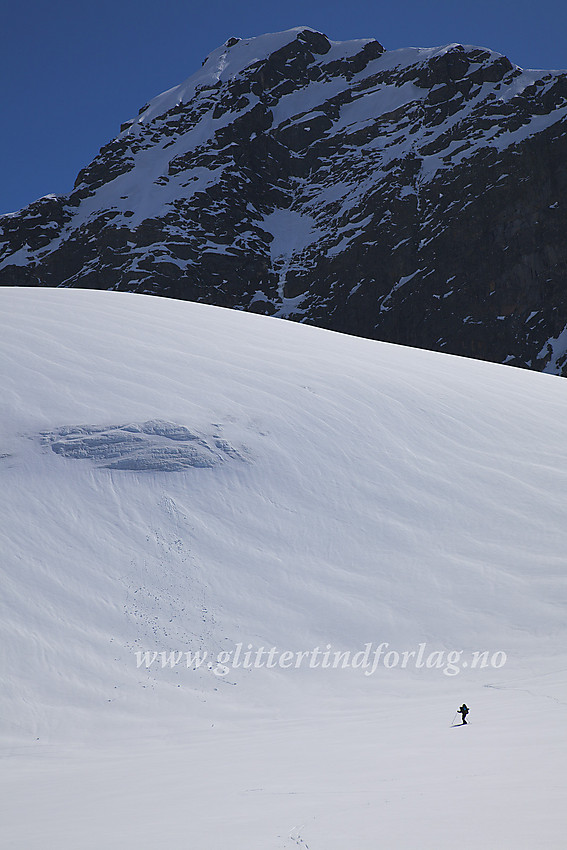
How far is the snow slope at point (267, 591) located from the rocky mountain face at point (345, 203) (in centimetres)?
6725

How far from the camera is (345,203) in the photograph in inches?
4296

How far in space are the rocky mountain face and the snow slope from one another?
6725cm

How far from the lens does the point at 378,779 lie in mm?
6648

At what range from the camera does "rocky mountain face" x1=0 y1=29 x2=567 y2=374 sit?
→ 88062mm

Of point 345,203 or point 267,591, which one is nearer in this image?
point 267,591

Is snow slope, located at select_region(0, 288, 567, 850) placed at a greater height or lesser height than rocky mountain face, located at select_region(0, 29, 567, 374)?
lesser

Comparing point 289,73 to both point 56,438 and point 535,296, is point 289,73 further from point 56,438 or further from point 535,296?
point 56,438

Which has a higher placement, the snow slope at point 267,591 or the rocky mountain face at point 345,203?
the rocky mountain face at point 345,203

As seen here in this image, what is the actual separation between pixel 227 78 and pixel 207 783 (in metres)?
152

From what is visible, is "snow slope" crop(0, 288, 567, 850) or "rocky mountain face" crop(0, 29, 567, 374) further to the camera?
"rocky mountain face" crop(0, 29, 567, 374)

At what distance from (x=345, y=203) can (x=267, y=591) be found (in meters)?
103

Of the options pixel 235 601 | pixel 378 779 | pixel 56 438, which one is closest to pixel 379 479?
pixel 235 601

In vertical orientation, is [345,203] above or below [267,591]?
above

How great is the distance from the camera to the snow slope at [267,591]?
6270 mm
